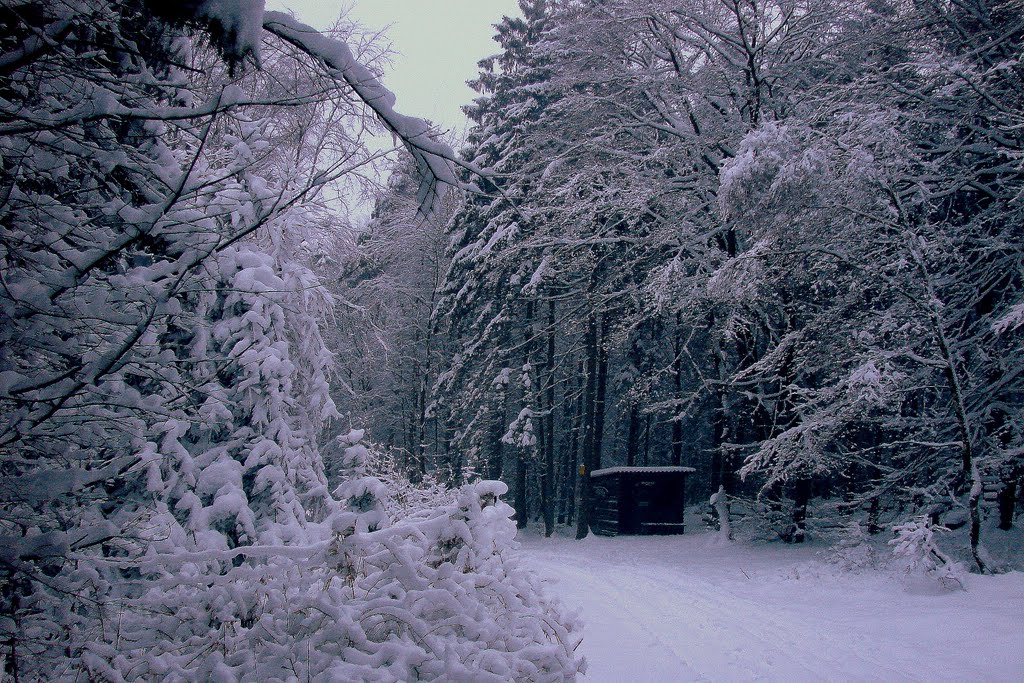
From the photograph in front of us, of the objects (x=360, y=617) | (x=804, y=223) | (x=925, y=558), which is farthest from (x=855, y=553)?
(x=360, y=617)

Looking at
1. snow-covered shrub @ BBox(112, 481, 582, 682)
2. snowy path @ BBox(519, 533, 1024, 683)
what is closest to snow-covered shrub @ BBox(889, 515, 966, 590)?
snowy path @ BBox(519, 533, 1024, 683)

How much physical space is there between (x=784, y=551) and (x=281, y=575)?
42.8ft

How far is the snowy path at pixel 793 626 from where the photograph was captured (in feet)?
19.9

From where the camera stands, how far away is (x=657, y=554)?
51.7 feet

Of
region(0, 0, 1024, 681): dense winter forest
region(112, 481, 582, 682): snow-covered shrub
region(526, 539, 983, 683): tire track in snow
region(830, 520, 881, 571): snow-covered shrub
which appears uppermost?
region(0, 0, 1024, 681): dense winter forest

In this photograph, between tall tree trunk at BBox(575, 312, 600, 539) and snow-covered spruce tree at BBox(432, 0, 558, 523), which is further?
snow-covered spruce tree at BBox(432, 0, 558, 523)

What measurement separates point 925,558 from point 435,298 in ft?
63.1

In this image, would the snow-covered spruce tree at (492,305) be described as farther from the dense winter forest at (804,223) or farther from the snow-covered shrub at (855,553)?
the snow-covered shrub at (855,553)

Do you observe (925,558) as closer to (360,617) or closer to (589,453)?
(360,617)

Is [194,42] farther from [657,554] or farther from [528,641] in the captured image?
[657,554]

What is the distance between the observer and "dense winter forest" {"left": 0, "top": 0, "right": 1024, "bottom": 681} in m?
2.76

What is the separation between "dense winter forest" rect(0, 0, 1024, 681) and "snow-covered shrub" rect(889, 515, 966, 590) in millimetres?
221

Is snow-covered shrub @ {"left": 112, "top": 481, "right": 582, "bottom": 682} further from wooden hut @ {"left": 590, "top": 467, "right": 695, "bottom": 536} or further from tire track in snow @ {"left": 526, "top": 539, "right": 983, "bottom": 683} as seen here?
wooden hut @ {"left": 590, "top": 467, "right": 695, "bottom": 536}

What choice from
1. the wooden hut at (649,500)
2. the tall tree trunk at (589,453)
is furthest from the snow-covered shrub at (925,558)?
the tall tree trunk at (589,453)
